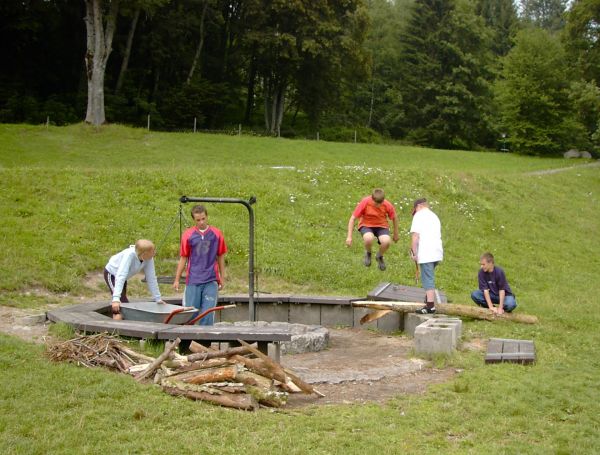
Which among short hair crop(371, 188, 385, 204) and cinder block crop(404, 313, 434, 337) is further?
short hair crop(371, 188, 385, 204)

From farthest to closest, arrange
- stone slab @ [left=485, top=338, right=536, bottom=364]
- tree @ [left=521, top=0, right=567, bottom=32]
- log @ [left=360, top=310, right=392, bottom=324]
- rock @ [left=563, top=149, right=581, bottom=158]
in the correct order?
1. tree @ [left=521, top=0, right=567, bottom=32]
2. rock @ [left=563, top=149, right=581, bottom=158]
3. log @ [left=360, top=310, right=392, bottom=324]
4. stone slab @ [left=485, top=338, right=536, bottom=364]

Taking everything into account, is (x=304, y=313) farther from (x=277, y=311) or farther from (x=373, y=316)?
(x=373, y=316)

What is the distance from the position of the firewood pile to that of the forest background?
87.5 ft

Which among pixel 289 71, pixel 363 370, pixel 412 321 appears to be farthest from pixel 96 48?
pixel 363 370

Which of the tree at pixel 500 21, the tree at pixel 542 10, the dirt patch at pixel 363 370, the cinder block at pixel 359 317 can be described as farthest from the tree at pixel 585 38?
the tree at pixel 542 10

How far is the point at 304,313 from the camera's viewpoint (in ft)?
39.4

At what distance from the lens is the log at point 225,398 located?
6.42 meters

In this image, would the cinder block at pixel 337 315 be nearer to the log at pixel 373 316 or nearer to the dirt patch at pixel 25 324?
the log at pixel 373 316

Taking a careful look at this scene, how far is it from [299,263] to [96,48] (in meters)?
19.8

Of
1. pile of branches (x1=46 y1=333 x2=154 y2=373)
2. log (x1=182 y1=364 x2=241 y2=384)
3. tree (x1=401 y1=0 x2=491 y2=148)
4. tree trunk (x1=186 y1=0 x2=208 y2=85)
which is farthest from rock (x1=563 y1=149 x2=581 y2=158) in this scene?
log (x1=182 y1=364 x2=241 y2=384)

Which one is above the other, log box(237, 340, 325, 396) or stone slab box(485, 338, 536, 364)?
log box(237, 340, 325, 396)

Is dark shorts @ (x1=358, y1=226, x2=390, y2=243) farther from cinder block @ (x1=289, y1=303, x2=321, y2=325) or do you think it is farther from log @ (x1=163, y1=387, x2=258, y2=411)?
log @ (x1=163, y1=387, x2=258, y2=411)

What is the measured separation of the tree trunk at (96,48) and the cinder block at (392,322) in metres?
23.3

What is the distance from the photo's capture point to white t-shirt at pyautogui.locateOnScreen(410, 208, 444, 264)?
34.6 feet
